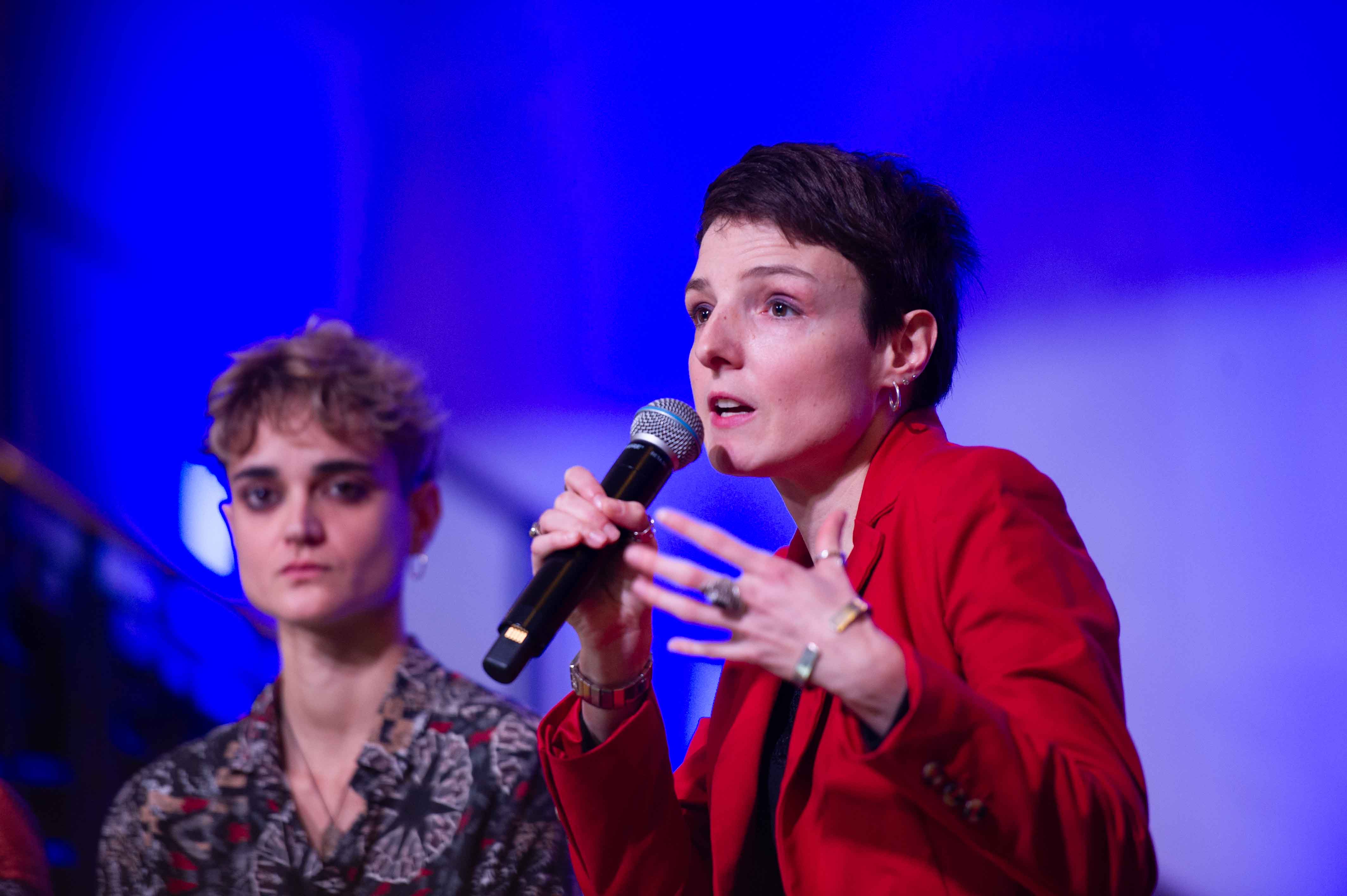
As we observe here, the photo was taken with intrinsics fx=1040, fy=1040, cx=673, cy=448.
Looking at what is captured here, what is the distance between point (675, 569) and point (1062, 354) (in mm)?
1357

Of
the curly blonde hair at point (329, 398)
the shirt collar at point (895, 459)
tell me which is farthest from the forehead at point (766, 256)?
the curly blonde hair at point (329, 398)

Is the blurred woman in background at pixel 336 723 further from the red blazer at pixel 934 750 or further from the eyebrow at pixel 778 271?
the eyebrow at pixel 778 271

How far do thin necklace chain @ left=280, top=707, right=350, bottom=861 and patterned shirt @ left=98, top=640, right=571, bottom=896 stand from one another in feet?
0.06

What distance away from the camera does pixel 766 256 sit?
1.34 meters

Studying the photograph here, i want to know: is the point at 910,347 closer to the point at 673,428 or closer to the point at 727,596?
the point at 673,428

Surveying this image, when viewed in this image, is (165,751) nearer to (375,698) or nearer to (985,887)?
(375,698)

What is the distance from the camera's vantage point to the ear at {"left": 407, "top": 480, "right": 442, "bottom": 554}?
81.1 inches

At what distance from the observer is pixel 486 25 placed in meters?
2.50

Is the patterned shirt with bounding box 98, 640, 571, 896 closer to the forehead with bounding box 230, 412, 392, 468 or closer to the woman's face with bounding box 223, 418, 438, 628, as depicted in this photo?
the woman's face with bounding box 223, 418, 438, 628

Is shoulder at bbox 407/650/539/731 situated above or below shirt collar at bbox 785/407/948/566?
below

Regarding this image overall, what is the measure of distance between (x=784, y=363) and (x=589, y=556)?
0.37m

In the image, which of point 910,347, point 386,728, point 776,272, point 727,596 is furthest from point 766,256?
point 386,728

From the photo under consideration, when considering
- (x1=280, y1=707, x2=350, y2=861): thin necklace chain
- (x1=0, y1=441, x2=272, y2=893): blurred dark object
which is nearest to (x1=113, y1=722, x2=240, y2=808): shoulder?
(x1=280, y1=707, x2=350, y2=861): thin necklace chain

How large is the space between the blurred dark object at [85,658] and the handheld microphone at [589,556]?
5.75 feet
